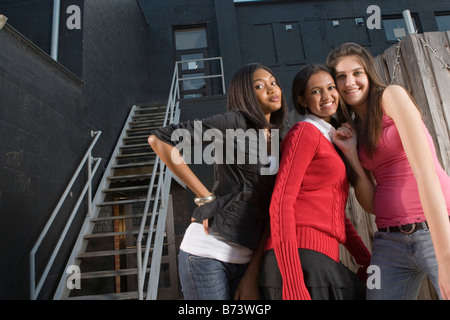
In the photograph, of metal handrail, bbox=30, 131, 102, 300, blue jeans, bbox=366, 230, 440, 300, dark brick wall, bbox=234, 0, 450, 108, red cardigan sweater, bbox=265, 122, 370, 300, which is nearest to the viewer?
red cardigan sweater, bbox=265, 122, 370, 300

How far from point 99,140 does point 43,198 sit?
1.59 metres

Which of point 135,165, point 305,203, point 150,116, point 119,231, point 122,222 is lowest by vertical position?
point 305,203

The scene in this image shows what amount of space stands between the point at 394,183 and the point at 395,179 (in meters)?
0.02

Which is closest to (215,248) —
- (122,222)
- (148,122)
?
(148,122)

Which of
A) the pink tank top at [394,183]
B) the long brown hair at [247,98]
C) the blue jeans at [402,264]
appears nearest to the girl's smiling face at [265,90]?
the long brown hair at [247,98]

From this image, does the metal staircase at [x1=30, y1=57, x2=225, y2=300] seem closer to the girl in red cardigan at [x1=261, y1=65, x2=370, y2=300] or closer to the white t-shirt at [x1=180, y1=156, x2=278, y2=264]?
the white t-shirt at [x1=180, y1=156, x2=278, y2=264]

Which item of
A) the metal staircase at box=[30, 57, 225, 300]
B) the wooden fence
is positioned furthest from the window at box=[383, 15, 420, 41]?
the wooden fence

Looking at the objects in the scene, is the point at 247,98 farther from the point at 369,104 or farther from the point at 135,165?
the point at 135,165

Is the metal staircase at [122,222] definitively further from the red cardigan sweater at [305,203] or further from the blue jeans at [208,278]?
the red cardigan sweater at [305,203]

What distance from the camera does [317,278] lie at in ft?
3.66

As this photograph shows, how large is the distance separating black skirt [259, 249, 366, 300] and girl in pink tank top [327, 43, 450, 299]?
149 millimetres

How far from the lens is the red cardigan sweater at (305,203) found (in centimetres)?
111

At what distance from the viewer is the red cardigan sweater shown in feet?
3.63
